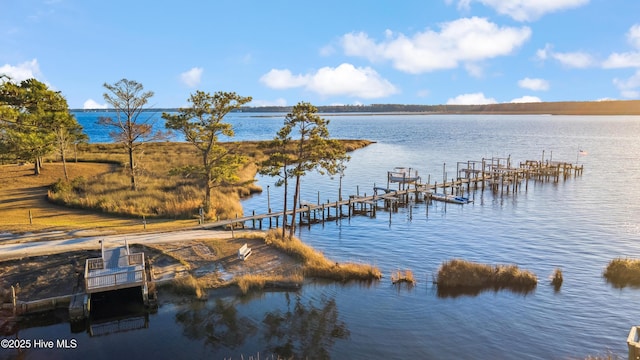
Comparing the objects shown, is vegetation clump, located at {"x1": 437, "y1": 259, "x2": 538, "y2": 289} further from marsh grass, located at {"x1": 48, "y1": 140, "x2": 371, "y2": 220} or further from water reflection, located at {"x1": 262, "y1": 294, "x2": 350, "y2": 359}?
marsh grass, located at {"x1": 48, "y1": 140, "x2": 371, "y2": 220}

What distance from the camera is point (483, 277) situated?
2936 centimetres

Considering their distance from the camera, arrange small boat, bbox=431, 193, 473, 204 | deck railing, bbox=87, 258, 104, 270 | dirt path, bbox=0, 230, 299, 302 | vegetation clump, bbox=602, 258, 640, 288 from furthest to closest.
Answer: small boat, bbox=431, 193, 473, 204, vegetation clump, bbox=602, 258, 640, 288, dirt path, bbox=0, 230, 299, 302, deck railing, bbox=87, 258, 104, 270

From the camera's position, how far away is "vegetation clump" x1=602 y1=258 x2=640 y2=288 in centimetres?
3029

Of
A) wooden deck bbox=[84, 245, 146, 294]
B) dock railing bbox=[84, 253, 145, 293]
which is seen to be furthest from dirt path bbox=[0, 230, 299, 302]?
dock railing bbox=[84, 253, 145, 293]

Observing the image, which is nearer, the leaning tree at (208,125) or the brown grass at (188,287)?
the brown grass at (188,287)

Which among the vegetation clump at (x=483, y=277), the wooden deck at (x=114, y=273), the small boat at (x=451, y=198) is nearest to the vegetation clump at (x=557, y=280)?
the vegetation clump at (x=483, y=277)

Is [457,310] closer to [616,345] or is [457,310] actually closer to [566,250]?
[616,345]

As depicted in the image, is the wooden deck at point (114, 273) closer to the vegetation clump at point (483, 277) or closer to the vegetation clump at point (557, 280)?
the vegetation clump at point (483, 277)

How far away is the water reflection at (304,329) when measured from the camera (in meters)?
21.2

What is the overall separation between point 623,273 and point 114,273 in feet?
103

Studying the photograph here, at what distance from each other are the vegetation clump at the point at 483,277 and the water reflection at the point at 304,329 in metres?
7.75

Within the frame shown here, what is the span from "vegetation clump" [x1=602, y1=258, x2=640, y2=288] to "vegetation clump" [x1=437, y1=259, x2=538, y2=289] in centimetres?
571

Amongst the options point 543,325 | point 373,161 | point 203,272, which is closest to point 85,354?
point 203,272

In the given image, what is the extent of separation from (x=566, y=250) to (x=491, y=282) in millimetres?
12143
